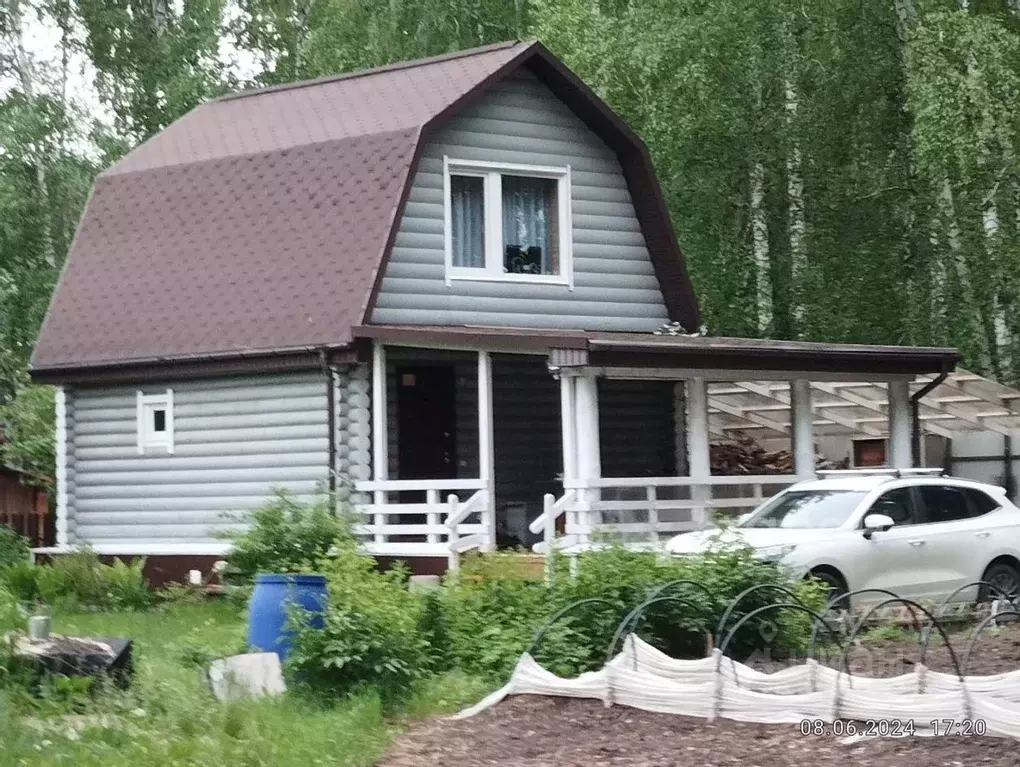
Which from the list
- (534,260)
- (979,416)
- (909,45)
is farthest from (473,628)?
(909,45)

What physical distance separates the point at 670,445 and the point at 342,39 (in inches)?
456

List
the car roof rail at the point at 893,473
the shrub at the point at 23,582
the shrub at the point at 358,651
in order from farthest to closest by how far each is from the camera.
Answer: the shrub at the point at 23,582, the car roof rail at the point at 893,473, the shrub at the point at 358,651

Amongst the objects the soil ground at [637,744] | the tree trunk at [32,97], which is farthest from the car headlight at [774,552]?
the tree trunk at [32,97]

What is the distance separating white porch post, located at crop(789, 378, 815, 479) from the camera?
19.9 meters

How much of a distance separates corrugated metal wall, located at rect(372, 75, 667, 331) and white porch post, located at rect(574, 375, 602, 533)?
3.24 meters

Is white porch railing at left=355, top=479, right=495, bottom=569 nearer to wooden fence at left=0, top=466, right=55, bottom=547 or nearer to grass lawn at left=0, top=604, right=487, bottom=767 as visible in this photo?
grass lawn at left=0, top=604, right=487, bottom=767

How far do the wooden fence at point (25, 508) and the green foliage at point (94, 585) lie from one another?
5.60m

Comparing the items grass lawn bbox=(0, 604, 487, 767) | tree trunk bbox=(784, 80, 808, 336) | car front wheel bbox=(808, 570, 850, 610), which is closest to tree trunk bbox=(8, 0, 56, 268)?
tree trunk bbox=(784, 80, 808, 336)

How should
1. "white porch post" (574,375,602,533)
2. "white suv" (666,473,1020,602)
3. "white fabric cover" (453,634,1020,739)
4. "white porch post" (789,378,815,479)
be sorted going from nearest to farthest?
"white fabric cover" (453,634,1020,739) < "white suv" (666,473,1020,602) < "white porch post" (574,375,602,533) < "white porch post" (789,378,815,479)

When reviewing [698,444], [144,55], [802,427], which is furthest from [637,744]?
[144,55]

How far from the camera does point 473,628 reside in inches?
544

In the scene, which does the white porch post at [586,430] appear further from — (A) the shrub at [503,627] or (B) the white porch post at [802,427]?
(B) the white porch post at [802,427]

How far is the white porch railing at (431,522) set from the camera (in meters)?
18.5

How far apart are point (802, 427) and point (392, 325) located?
193 inches
